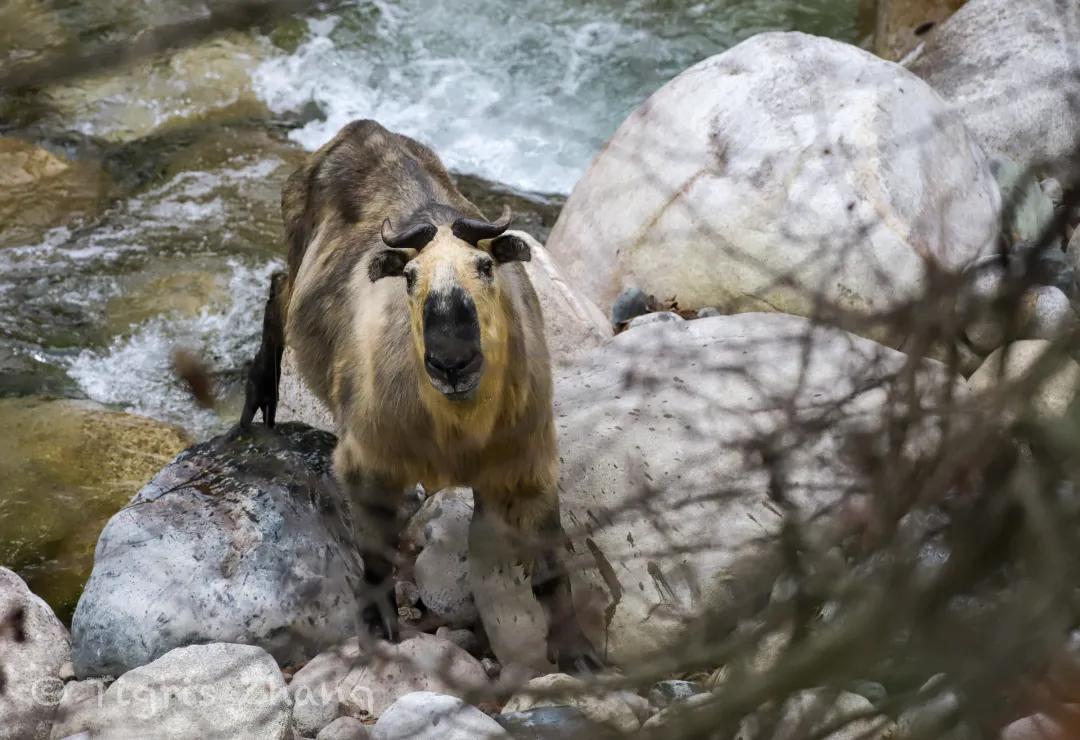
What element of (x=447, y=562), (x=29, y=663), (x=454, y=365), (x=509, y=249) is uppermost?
(x=509, y=249)

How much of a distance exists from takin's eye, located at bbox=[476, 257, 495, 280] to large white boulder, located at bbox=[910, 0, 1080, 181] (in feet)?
12.6

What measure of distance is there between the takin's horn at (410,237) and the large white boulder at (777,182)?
1824 millimetres

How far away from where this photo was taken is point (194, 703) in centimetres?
427

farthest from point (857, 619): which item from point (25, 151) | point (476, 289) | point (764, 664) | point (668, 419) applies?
point (25, 151)

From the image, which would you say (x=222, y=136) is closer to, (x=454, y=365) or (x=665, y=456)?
(x=665, y=456)

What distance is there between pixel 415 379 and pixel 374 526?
676mm

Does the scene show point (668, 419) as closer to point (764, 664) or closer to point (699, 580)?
point (699, 580)

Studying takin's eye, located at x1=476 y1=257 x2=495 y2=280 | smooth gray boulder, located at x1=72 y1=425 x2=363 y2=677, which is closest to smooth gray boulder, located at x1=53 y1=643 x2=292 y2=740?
smooth gray boulder, located at x1=72 y1=425 x2=363 y2=677

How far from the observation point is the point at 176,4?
36.9ft

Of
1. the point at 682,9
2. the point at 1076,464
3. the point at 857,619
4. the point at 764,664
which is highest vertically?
the point at 1076,464

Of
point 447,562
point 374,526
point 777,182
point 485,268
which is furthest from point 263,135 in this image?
point 485,268

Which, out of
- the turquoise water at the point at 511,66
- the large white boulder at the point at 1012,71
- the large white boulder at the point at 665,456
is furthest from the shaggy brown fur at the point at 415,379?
the turquoise water at the point at 511,66

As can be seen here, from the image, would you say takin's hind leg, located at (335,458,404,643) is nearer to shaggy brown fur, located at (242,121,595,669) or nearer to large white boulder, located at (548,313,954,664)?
shaggy brown fur, located at (242,121,595,669)

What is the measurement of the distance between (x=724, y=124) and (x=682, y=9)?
5371 millimetres
